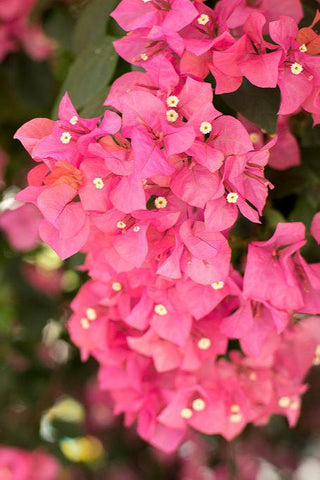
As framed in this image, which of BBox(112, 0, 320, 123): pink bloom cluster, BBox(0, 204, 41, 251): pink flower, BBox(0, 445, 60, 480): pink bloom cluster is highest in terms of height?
A: BBox(112, 0, 320, 123): pink bloom cluster

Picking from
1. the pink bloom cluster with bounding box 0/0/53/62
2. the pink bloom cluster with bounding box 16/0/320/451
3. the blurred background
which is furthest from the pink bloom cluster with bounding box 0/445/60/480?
the pink bloom cluster with bounding box 0/0/53/62

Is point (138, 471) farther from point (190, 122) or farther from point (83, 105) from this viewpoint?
point (190, 122)

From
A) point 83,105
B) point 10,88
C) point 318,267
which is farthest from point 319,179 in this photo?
point 10,88

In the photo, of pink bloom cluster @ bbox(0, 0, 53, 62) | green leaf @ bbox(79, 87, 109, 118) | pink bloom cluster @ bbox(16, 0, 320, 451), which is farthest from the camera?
pink bloom cluster @ bbox(0, 0, 53, 62)

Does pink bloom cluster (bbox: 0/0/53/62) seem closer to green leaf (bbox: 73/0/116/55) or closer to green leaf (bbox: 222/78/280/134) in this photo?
green leaf (bbox: 73/0/116/55)

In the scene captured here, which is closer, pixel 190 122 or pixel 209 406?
pixel 190 122

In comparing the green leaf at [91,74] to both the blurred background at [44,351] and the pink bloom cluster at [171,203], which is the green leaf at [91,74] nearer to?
the pink bloom cluster at [171,203]

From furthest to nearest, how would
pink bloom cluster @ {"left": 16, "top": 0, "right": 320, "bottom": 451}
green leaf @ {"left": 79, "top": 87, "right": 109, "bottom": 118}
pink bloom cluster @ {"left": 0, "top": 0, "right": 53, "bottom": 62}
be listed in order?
1. pink bloom cluster @ {"left": 0, "top": 0, "right": 53, "bottom": 62}
2. green leaf @ {"left": 79, "top": 87, "right": 109, "bottom": 118}
3. pink bloom cluster @ {"left": 16, "top": 0, "right": 320, "bottom": 451}
